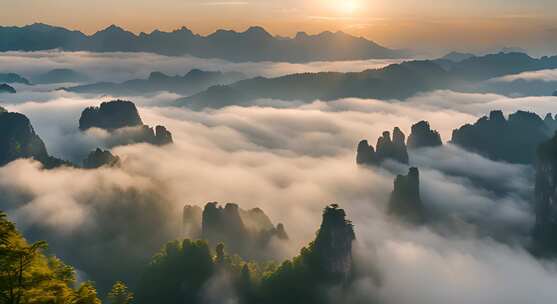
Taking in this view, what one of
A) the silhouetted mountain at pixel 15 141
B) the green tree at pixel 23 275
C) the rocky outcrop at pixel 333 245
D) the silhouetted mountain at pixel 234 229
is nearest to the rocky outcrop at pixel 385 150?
the silhouetted mountain at pixel 234 229

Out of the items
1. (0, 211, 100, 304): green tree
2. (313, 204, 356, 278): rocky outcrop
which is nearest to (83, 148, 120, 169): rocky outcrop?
(313, 204, 356, 278): rocky outcrop

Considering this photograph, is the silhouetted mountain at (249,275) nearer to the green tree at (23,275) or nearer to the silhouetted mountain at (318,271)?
the silhouetted mountain at (318,271)

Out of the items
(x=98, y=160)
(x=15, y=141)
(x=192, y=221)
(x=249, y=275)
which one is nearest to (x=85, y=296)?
(x=249, y=275)

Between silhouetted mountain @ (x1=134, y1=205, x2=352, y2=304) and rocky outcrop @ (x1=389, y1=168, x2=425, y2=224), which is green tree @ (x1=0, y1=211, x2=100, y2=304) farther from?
rocky outcrop @ (x1=389, y1=168, x2=425, y2=224)

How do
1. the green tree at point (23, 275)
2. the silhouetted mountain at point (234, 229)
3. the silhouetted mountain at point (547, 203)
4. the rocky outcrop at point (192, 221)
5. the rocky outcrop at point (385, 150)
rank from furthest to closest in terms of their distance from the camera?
the rocky outcrop at point (385, 150) → the silhouetted mountain at point (547, 203) → the rocky outcrop at point (192, 221) → the silhouetted mountain at point (234, 229) → the green tree at point (23, 275)

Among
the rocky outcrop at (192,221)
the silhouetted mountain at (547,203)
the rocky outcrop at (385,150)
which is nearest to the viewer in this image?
the rocky outcrop at (192,221)

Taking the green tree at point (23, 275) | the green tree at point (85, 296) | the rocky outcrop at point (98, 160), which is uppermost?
the green tree at point (23, 275)

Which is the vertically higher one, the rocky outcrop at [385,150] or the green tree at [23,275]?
the green tree at [23,275]
